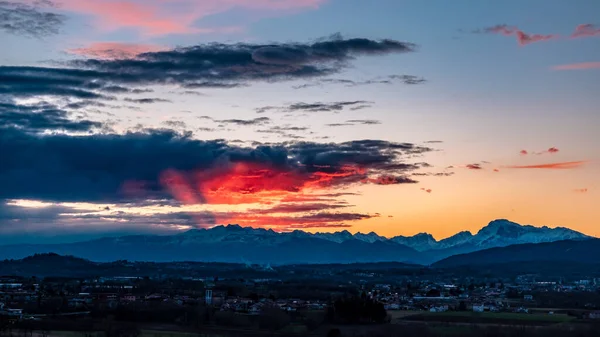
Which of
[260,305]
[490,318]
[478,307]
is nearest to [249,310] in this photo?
[260,305]

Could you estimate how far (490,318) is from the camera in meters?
88.8

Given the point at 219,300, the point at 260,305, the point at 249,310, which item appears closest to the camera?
the point at 249,310

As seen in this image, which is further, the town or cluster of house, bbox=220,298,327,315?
cluster of house, bbox=220,298,327,315

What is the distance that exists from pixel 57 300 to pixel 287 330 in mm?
32931

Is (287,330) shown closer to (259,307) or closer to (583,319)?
(259,307)

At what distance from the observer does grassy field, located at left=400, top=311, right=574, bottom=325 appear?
83812mm

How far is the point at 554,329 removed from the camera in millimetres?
73812

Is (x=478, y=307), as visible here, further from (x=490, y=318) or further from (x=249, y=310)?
(x=249, y=310)

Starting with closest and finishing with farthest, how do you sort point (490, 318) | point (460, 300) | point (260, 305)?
1. point (490, 318)
2. point (260, 305)
3. point (460, 300)

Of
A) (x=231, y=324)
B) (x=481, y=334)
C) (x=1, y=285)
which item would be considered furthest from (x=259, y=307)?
(x=1, y=285)

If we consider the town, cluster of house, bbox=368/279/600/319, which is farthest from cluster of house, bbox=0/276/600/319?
the town

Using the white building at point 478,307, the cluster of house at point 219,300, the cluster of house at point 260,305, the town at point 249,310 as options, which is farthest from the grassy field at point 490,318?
the cluster of house at point 260,305

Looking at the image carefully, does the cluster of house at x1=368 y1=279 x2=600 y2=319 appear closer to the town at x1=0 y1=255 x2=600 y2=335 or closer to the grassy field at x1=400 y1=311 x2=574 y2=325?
the town at x1=0 y1=255 x2=600 y2=335

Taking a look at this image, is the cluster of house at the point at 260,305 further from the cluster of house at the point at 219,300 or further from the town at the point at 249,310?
the town at the point at 249,310
